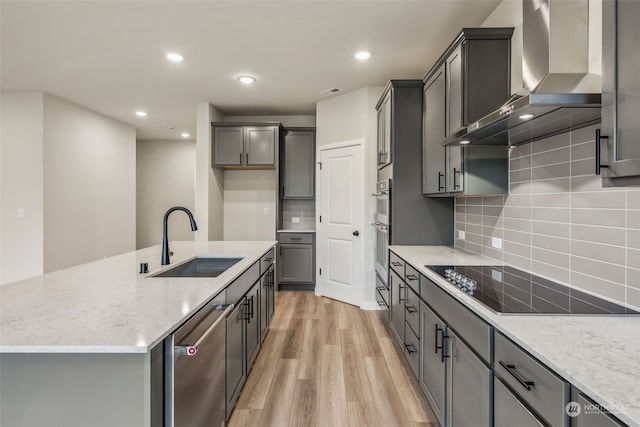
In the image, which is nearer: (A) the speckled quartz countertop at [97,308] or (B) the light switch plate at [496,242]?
(A) the speckled quartz countertop at [97,308]

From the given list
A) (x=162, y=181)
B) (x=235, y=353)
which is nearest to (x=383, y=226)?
(x=235, y=353)

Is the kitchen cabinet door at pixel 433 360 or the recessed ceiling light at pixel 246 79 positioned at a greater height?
the recessed ceiling light at pixel 246 79

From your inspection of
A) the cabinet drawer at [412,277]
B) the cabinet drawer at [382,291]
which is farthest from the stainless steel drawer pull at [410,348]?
the cabinet drawer at [382,291]

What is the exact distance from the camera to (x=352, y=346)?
289 centimetres

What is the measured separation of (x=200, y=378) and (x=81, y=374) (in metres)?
0.45

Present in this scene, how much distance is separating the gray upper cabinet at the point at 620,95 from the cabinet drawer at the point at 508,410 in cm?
76

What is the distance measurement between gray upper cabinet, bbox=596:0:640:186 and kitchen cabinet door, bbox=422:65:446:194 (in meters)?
1.52

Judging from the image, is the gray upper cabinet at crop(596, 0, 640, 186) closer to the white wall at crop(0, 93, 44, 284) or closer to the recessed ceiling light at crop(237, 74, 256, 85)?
the recessed ceiling light at crop(237, 74, 256, 85)

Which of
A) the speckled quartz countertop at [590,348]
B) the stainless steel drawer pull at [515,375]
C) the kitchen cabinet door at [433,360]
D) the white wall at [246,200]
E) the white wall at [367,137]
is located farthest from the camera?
the white wall at [246,200]

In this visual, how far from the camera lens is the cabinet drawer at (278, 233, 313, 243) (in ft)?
15.5

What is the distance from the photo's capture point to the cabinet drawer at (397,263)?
2592mm

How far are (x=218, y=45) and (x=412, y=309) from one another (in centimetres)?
288

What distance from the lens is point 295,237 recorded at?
4762 millimetres

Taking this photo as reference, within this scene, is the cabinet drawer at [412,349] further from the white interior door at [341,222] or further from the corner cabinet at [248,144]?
the corner cabinet at [248,144]
